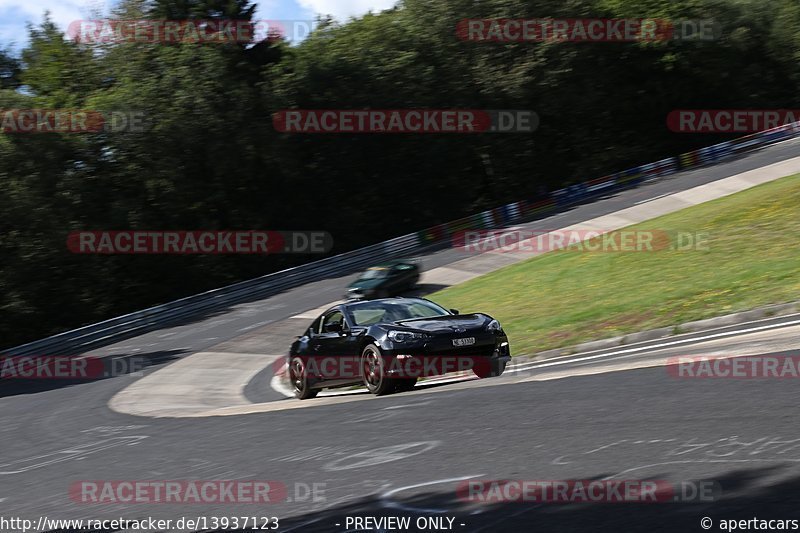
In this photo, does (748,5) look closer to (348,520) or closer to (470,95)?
(470,95)

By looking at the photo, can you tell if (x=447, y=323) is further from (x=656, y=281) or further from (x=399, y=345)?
(x=656, y=281)

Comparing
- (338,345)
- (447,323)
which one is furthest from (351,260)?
(447,323)

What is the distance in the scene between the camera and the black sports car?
12891 mm

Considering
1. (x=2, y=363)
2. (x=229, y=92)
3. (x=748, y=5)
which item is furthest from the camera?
(x=748, y=5)

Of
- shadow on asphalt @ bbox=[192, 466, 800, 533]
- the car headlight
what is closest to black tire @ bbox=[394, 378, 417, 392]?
the car headlight

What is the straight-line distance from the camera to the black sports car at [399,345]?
42.3 feet

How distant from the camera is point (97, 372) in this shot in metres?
26.3

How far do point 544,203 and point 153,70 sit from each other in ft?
69.8

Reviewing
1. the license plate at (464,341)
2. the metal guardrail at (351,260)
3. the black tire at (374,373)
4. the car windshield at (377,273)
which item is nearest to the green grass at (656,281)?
the car windshield at (377,273)

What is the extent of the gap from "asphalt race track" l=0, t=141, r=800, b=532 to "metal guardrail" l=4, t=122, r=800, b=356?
662 inches

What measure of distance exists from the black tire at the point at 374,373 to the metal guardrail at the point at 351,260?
64.3 feet

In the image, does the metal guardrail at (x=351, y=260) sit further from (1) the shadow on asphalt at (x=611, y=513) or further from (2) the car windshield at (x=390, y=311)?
(1) the shadow on asphalt at (x=611, y=513)

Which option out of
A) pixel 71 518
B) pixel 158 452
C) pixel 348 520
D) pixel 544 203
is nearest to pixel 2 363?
pixel 158 452

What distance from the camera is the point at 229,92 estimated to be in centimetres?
4600
